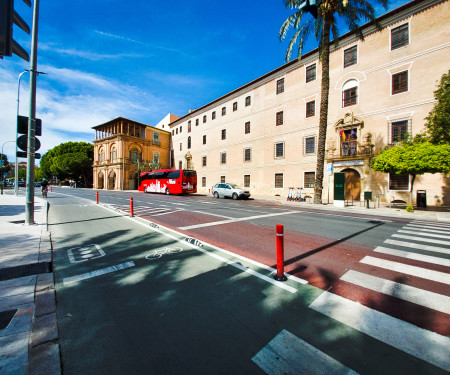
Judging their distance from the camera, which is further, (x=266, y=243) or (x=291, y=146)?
(x=291, y=146)

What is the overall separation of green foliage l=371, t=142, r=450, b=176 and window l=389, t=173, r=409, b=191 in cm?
454

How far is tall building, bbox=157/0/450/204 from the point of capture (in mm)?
15508

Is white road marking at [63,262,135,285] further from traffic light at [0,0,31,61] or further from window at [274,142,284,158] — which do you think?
window at [274,142,284,158]

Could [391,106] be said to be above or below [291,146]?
above

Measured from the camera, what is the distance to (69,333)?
229 cm

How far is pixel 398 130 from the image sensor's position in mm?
16656

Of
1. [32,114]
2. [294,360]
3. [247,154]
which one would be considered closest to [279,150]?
[247,154]

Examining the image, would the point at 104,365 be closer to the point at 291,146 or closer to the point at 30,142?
the point at 30,142

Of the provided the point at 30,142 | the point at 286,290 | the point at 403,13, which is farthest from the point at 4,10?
the point at 403,13

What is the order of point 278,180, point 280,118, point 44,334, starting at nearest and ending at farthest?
point 44,334, point 278,180, point 280,118

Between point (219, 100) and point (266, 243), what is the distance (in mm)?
31497

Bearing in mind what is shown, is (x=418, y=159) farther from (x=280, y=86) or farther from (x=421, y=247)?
(x=280, y=86)

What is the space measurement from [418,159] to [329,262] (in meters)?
11.3

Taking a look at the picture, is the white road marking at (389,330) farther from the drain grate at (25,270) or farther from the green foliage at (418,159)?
the green foliage at (418,159)
